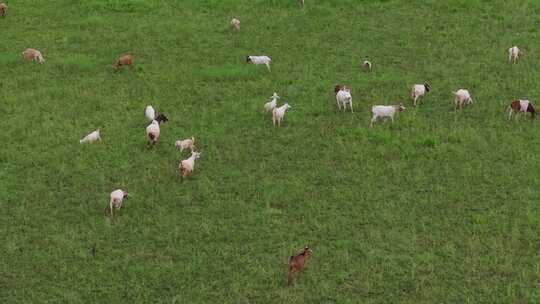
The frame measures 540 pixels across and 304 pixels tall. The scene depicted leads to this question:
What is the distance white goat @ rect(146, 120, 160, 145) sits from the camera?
60.9 ft

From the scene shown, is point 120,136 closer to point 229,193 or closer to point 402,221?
point 229,193

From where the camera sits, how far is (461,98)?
19.9 metres

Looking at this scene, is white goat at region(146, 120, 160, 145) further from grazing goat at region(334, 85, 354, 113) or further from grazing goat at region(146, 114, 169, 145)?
grazing goat at region(334, 85, 354, 113)

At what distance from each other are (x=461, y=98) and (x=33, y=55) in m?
13.2

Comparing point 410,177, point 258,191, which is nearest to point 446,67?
point 410,177

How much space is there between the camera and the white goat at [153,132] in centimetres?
1856

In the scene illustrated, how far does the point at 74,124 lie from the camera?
66.1 ft

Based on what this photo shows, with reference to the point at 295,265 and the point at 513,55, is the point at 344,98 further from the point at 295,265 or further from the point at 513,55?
the point at 295,265

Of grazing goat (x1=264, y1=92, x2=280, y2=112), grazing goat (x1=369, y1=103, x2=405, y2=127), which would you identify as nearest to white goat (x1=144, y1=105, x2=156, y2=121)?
grazing goat (x1=264, y1=92, x2=280, y2=112)

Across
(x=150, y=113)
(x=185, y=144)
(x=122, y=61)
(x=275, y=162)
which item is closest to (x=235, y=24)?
(x=122, y=61)

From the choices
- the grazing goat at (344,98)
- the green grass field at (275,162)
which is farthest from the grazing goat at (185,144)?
the grazing goat at (344,98)

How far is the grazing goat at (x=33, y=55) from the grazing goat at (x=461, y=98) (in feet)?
41.7

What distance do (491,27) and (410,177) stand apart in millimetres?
11319

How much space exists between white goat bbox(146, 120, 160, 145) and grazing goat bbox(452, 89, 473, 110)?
7542 mm
